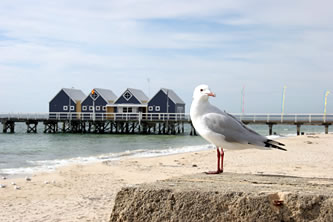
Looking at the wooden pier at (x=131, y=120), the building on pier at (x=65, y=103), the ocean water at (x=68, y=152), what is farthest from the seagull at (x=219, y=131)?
the building on pier at (x=65, y=103)

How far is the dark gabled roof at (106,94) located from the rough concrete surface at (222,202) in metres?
42.5

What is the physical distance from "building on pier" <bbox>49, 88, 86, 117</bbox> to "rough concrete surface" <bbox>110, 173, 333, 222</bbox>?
44079mm

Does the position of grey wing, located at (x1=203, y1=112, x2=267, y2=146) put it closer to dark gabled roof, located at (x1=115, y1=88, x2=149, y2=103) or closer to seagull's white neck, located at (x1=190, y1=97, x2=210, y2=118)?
seagull's white neck, located at (x1=190, y1=97, x2=210, y2=118)

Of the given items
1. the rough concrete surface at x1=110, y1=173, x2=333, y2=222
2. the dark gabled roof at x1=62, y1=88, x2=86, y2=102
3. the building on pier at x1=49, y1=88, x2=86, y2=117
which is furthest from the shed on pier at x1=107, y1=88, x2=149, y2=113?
the rough concrete surface at x1=110, y1=173, x2=333, y2=222

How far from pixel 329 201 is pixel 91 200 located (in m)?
5.14

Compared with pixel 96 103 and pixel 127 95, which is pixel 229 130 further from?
pixel 96 103

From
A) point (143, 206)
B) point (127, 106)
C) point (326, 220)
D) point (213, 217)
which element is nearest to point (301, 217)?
point (326, 220)

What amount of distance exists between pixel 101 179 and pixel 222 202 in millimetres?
7263

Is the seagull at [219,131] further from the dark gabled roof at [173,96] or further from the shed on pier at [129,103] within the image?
the shed on pier at [129,103]

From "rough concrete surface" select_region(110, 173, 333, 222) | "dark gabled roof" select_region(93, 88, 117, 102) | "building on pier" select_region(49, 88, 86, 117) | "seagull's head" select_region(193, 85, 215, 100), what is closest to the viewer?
"rough concrete surface" select_region(110, 173, 333, 222)

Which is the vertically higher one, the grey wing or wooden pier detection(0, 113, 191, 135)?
the grey wing

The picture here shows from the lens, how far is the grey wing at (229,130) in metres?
4.64

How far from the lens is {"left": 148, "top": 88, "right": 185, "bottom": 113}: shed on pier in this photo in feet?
140

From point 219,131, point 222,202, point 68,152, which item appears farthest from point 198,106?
point 68,152
